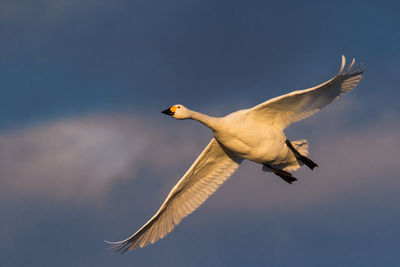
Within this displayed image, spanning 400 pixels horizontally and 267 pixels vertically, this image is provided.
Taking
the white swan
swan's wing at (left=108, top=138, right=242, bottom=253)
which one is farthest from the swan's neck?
swan's wing at (left=108, top=138, right=242, bottom=253)

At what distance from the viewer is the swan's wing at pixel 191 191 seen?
2266 cm

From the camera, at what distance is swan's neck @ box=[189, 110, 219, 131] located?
68.8 ft

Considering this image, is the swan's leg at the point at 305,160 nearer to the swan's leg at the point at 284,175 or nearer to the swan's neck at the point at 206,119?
the swan's leg at the point at 284,175

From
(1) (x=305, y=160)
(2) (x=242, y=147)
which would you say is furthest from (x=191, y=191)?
(1) (x=305, y=160)

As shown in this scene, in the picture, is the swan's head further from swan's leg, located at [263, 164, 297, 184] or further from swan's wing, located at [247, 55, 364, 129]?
swan's leg, located at [263, 164, 297, 184]

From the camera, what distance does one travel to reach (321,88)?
21.5 metres

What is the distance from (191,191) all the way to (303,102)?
191 inches

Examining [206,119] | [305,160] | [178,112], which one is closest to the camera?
[206,119]

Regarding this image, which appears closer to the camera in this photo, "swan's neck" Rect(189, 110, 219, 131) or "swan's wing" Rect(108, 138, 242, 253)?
"swan's neck" Rect(189, 110, 219, 131)

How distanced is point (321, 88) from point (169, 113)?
15.9 feet

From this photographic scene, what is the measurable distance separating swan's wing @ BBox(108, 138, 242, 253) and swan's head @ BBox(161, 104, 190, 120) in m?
1.77

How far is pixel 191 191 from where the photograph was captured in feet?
76.3

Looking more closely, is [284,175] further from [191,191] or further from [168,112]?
[168,112]

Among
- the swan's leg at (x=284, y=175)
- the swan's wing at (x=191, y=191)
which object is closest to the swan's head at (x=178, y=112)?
the swan's wing at (x=191, y=191)
